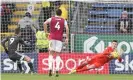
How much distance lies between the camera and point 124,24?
80.1ft

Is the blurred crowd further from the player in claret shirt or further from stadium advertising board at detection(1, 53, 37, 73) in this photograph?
the player in claret shirt

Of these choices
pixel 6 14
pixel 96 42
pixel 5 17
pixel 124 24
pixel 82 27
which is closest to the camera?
pixel 96 42

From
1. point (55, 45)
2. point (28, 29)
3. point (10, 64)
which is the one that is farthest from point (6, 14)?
point (55, 45)

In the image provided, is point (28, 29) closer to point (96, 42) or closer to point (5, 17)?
point (5, 17)

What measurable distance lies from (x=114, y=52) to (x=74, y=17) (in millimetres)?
5598

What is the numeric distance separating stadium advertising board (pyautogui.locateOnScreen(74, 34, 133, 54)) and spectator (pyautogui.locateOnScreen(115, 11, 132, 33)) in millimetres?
1059

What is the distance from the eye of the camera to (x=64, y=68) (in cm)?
2250

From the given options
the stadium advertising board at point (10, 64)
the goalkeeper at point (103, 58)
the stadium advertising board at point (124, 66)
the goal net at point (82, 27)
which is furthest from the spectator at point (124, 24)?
the goalkeeper at point (103, 58)

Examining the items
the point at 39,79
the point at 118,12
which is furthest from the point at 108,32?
the point at 39,79

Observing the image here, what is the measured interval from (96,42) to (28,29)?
294cm

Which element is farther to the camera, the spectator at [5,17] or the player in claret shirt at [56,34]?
the spectator at [5,17]

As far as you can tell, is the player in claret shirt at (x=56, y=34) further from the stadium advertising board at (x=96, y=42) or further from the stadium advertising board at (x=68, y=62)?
the stadium advertising board at (x=96, y=42)

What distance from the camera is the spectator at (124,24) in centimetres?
2422

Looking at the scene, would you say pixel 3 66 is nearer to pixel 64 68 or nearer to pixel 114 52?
pixel 64 68
